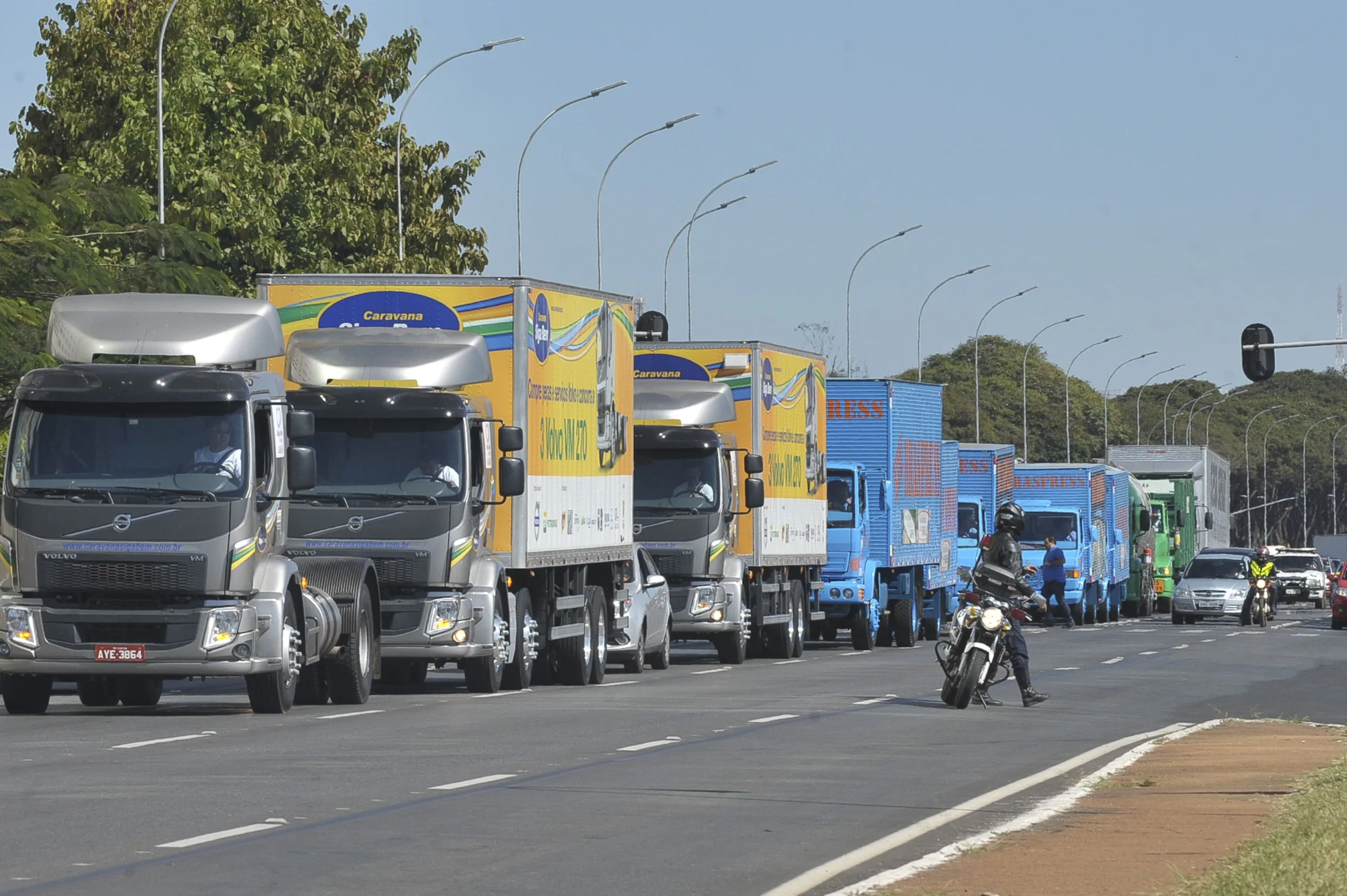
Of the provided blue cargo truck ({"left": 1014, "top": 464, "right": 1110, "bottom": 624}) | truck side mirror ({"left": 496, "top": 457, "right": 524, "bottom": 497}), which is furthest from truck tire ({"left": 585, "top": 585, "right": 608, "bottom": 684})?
blue cargo truck ({"left": 1014, "top": 464, "right": 1110, "bottom": 624})

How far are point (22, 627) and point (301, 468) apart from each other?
2.39m

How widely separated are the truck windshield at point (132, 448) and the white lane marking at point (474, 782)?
527 cm

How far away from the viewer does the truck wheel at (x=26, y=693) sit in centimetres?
1933

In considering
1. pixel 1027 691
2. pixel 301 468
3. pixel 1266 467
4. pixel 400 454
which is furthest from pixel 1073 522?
pixel 1266 467

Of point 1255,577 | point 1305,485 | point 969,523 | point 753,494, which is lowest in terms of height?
point 1255,577

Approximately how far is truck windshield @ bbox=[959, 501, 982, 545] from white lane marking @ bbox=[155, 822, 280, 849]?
36.0 metres

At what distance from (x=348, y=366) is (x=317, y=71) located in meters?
31.3

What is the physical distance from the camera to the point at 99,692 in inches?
838

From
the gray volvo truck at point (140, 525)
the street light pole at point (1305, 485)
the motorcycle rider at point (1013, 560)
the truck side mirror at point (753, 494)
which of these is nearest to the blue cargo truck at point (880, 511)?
the truck side mirror at point (753, 494)

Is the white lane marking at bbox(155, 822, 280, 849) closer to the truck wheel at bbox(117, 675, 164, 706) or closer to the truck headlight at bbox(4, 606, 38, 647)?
the truck headlight at bbox(4, 606, 38, 647)

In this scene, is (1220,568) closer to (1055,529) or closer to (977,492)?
(1055,529)

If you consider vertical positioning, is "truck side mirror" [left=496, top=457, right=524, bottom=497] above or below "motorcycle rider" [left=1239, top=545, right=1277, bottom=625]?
above

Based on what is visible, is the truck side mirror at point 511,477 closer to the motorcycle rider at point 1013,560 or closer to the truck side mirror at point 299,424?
the truck side mirror at point 299,424

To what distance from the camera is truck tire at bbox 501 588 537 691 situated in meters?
23.0
